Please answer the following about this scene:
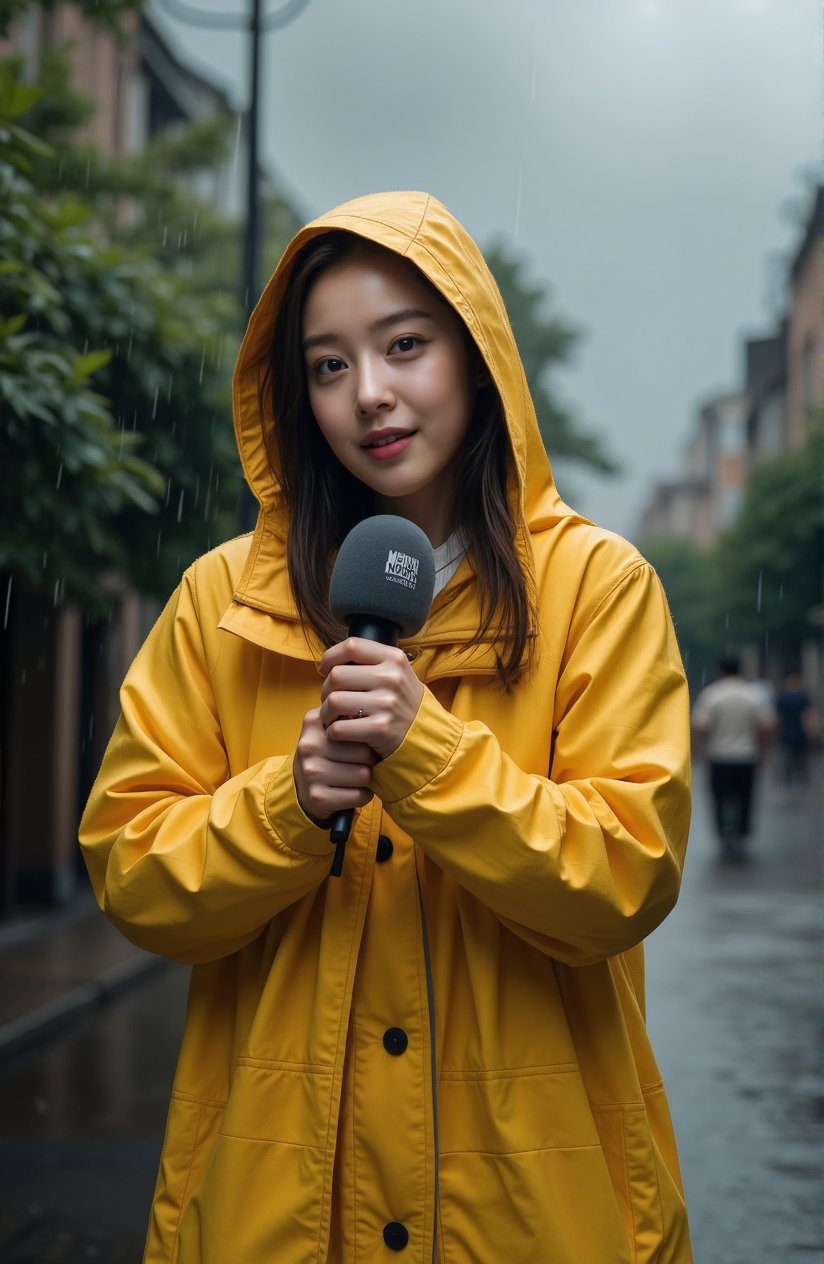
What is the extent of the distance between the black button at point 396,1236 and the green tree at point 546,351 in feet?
140

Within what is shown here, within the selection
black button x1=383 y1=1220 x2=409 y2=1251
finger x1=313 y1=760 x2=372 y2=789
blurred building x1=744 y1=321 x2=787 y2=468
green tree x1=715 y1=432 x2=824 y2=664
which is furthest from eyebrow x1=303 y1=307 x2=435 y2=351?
blurred building x1=744 y1=321 x2=787 y2=468

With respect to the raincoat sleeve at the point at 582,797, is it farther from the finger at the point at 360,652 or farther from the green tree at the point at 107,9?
the green tree at the point at 107,9

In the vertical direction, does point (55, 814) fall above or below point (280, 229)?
below

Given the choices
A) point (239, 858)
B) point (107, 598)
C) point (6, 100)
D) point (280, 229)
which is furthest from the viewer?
point (280, 229)

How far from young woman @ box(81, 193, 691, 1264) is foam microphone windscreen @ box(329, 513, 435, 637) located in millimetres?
133

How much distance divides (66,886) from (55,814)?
0.65 metres

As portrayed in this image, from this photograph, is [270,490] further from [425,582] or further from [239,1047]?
[239,1047]

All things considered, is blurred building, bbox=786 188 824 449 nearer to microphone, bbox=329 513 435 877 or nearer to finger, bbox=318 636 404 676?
microphone, bbox=329 513 435 877

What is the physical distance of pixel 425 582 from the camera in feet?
6.69

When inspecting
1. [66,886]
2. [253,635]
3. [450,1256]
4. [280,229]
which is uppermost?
[280,229]

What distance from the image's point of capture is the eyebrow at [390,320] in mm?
2244

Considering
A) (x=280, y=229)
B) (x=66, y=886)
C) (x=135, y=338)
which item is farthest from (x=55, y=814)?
(x=280, y=229)

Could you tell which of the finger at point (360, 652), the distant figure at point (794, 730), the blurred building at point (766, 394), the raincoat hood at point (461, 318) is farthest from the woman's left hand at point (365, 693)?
the blurred building at point (766, 394)

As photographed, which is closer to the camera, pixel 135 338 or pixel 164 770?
pixel 164 770
